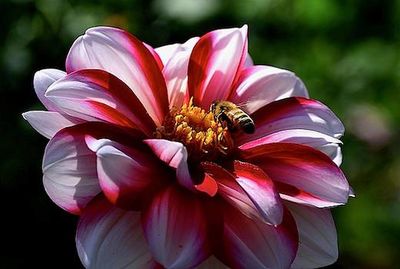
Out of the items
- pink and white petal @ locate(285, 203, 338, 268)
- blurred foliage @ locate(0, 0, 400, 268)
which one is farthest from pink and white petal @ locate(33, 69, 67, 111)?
blurred foliage @ locate(0, 0, 400, 268)

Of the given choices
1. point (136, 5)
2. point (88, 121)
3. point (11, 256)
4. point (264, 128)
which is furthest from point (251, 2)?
point (88, 121)

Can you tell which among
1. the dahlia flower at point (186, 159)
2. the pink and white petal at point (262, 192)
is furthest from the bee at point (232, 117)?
the pink and white petal at point (262, 192)

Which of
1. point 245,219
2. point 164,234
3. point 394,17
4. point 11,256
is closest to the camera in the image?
point 164,234

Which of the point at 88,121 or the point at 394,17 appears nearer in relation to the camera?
the point at 88,121

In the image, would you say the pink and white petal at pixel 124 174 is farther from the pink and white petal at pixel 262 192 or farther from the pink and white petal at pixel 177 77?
the pink and white petal at pixel 177 77

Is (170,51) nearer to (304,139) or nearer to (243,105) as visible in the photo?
(243,105)

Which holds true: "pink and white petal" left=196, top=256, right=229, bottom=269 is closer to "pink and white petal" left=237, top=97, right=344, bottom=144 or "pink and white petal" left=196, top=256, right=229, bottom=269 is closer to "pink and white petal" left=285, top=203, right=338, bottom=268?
"pink and white petal" left=285, top=203, right=338, bottom=268

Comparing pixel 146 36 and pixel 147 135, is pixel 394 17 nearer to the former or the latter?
pixel 146 36
